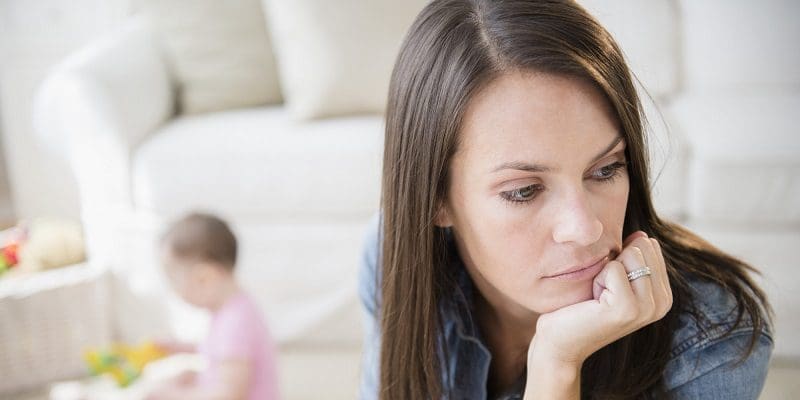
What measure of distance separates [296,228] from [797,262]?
87 cm

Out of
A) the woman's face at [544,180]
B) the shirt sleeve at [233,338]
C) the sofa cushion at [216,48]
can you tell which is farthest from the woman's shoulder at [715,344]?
the sofa cushion at [216,48]

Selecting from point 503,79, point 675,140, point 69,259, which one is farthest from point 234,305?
point 503,79

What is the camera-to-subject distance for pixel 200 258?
1.36m

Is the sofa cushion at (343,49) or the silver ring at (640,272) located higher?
the sofa cushion at (343,49)

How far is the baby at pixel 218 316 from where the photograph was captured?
→ 51.0 inches

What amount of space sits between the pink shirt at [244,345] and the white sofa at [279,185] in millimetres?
164

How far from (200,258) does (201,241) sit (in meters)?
0.03

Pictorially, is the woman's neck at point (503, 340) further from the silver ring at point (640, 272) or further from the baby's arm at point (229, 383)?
the baby's arm at point (229, 383)

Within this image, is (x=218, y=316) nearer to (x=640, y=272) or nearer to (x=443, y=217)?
(x=443, y=217)

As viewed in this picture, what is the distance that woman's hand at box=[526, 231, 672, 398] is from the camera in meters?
0.59

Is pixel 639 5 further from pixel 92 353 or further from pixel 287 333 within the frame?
pixel 92 353

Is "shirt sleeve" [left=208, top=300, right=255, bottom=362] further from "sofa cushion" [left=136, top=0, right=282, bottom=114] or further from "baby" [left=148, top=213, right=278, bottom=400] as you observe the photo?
"sofa cushion" [left=136, top=0, right=282, bottom=114]

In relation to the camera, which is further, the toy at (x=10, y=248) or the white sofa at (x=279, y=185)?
the toy at (x=10, y=248)

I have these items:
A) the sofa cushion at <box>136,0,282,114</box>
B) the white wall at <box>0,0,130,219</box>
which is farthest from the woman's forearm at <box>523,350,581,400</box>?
the white wall at <box>0,0,130,219</box>
